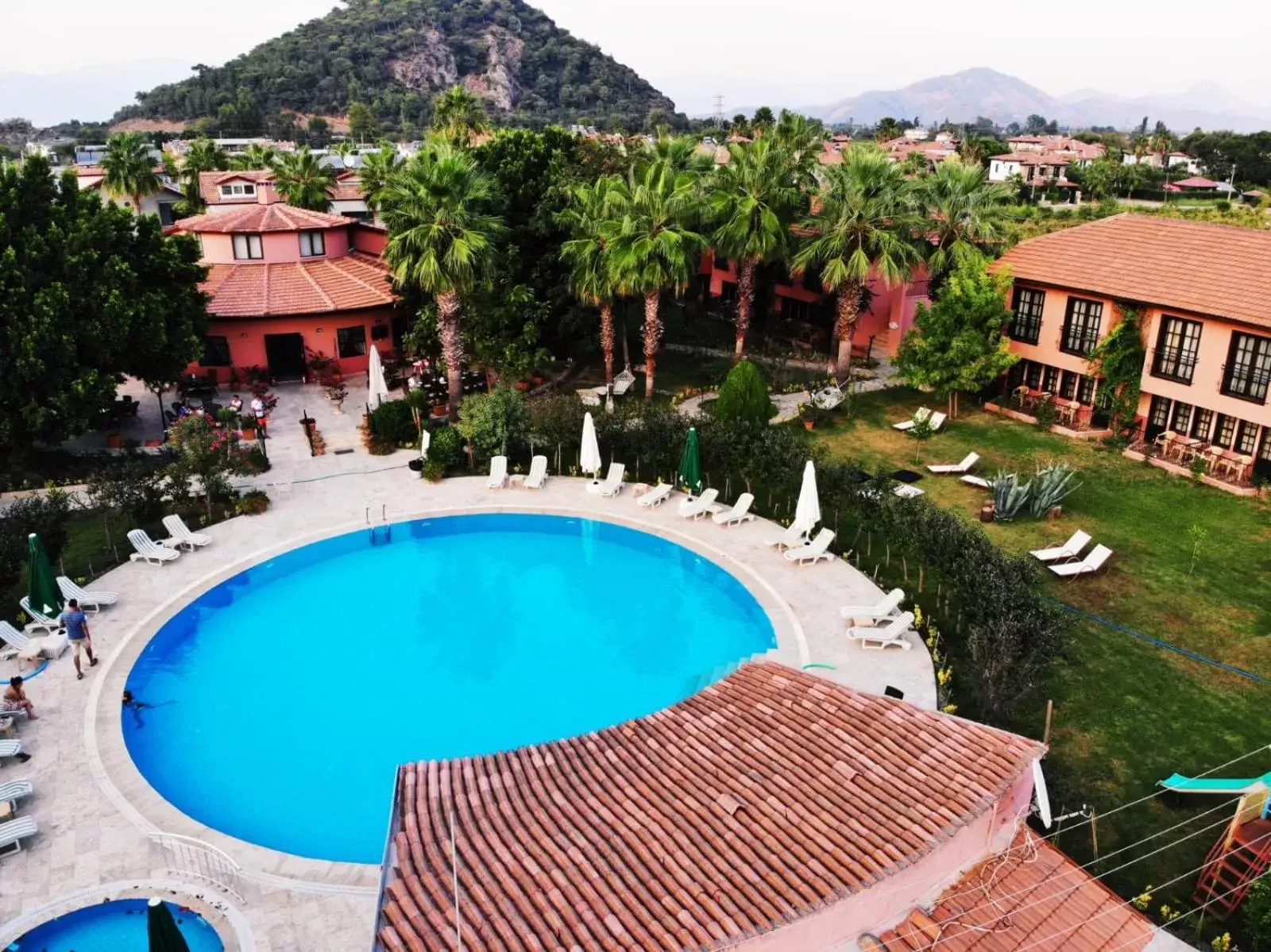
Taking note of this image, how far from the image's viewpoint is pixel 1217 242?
28.8 meters

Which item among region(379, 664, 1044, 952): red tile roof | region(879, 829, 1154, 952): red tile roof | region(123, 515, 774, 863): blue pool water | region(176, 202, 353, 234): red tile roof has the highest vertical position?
region(176, 202, 353, 234): red tile roof

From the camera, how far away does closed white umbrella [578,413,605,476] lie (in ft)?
84.1

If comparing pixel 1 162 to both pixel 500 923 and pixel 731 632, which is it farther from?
pixel 500 923

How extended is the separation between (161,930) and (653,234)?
24026 mm

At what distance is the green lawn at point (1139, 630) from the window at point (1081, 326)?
3.15 m

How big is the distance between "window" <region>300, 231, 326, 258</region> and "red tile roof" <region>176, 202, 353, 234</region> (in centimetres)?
53

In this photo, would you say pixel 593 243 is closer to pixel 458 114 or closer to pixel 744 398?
pixel 744 398

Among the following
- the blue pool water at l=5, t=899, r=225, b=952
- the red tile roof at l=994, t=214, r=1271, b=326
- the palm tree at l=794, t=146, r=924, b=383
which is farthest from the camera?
the palm tree at l=794, t=146, r=924, b=383

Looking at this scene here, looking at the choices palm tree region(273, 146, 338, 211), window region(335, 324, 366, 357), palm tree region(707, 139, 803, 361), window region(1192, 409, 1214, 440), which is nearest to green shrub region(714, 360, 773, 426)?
palm tree region(707, 139, 803, 361)

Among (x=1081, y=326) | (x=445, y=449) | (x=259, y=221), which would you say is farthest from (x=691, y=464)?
(x=259, y=221)

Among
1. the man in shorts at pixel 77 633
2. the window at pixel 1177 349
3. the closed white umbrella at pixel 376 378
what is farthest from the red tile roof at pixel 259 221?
the window at pixel 1177 349

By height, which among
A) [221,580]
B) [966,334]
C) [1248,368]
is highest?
[966,334]

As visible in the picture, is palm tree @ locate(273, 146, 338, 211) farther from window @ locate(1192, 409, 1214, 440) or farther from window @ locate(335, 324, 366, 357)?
window @ locate(1192, 409, 1214, 440)

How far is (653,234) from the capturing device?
96.8 ft
